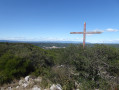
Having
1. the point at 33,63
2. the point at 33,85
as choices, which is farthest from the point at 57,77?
the point at 33,63

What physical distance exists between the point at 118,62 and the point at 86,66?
1615 mm

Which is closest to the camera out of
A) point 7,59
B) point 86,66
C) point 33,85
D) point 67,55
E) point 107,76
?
point 107,76

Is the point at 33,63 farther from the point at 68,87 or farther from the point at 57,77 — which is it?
the point at 68,87

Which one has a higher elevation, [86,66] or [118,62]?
[118,62]

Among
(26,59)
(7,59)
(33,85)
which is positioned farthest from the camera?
(26,59)

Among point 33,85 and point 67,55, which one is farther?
point 67,55

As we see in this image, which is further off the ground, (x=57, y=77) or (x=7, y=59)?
(x=7, y=59)

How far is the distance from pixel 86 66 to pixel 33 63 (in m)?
4.49

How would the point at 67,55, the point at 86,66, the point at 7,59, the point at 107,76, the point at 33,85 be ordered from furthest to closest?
the point at 7,59 < the point at 67,55 < the point at 33,85 < the point at 86,66 < the point at 107,76

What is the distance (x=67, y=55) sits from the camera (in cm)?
519

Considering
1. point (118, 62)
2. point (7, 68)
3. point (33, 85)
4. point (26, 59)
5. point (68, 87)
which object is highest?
point (118, 62)

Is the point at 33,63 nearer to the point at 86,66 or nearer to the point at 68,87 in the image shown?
the point at 68,87

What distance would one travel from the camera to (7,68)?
5355mm

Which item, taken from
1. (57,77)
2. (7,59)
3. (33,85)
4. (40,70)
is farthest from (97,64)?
(7,59)
